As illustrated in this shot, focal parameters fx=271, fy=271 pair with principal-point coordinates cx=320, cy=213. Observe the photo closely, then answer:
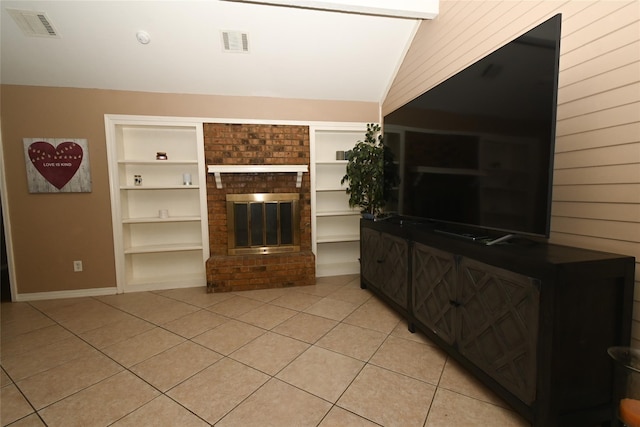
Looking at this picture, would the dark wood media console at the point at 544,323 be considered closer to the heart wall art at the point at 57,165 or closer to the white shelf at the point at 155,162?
the white shelf at the point at 155,162

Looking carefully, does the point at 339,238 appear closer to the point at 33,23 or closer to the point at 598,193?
the point at 598,193

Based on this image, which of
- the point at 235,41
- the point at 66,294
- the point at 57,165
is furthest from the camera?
the point at 66,294

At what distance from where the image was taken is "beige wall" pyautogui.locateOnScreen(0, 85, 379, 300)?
291 cm

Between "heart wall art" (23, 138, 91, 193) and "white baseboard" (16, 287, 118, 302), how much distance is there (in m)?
1.15

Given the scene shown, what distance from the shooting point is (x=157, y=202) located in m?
3.45

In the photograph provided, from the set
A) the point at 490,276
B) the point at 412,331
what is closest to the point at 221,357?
the point at 412,331

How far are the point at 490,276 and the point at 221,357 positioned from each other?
179 centimetres

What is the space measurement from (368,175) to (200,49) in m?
2.24

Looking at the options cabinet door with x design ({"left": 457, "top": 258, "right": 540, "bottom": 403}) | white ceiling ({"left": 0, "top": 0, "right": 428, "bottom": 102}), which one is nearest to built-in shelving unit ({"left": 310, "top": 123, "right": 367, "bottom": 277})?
white ceiling ({"left": 0, "top": 0, "right": 428, "bottom": 102})

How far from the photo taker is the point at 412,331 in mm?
2188

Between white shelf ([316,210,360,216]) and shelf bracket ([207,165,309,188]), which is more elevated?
shelf bracket ([207,165,309,188])

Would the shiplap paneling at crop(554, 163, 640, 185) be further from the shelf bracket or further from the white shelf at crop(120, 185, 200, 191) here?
the white shelf at crop(120, 185, 200, 191)

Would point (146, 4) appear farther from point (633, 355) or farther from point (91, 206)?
point (633, 355)

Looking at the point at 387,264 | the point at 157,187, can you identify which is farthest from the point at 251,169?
the point at 387,264
